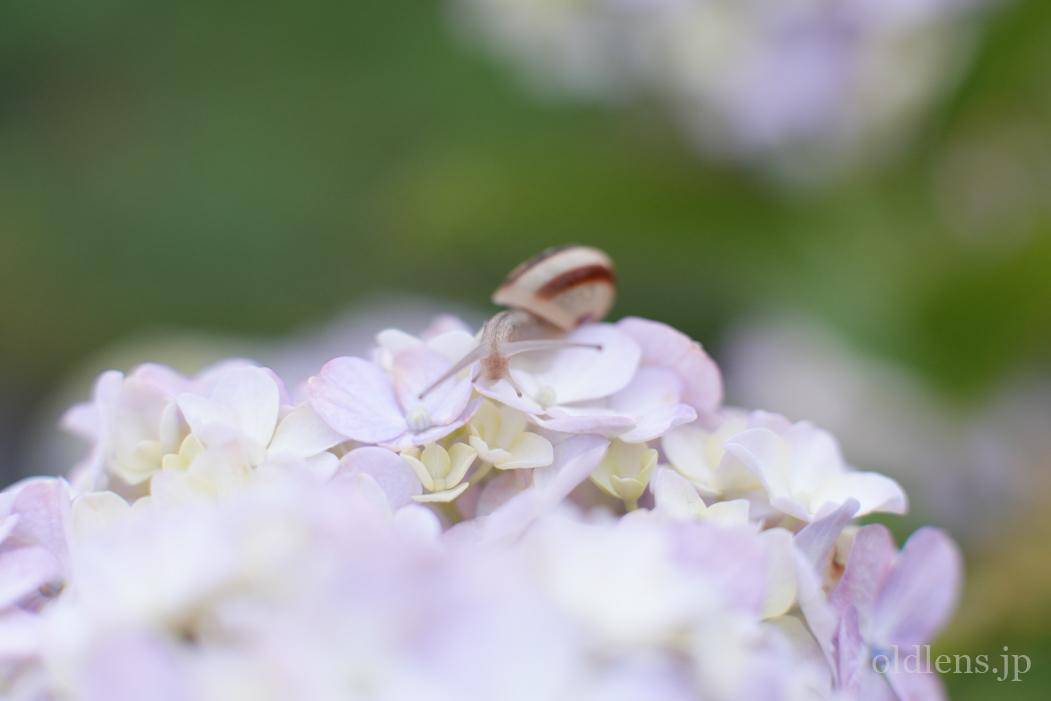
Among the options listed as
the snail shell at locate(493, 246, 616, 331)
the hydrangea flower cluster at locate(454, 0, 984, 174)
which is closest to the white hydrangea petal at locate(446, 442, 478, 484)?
the snail shell at locate(493, 246, 616, 331)

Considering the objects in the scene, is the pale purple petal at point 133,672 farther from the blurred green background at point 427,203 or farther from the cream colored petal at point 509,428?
the blurred green background at point 427,203

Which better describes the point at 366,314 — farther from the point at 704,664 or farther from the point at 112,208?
the point at 704,664

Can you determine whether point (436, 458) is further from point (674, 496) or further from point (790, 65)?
point (790, 65)

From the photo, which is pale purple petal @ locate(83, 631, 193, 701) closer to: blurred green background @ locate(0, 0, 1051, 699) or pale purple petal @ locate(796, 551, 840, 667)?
pale purple petal @ locate(796, 551, 840, 667)

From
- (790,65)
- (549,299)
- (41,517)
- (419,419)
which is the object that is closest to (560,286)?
(549,299)

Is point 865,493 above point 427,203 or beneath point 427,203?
above

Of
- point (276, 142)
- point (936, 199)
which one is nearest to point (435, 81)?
point (276, 142)

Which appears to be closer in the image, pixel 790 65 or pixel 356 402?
pixel 356 402
